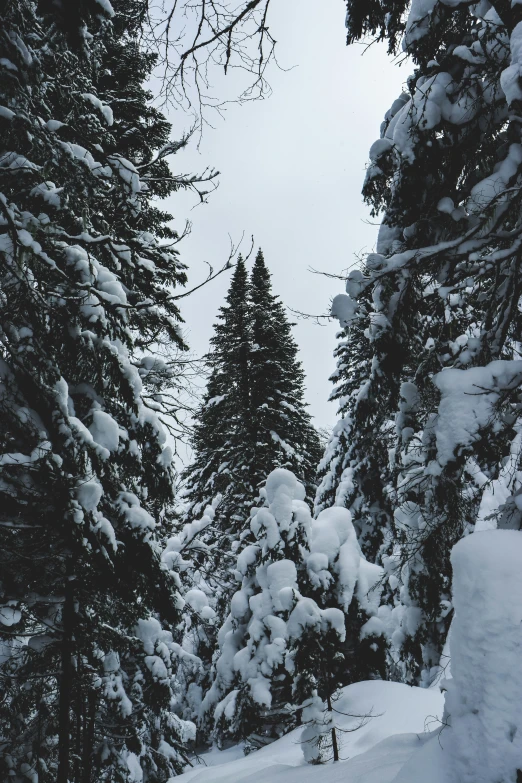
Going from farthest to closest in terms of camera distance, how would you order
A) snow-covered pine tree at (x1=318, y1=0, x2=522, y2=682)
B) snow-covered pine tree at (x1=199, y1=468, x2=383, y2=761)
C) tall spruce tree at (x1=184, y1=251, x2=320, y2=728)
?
tall spruce tree at (x1=184, y1=251, x2=320, y2=728), snow-covered pine tree at (x1=199, y1=468, x2=383, y2=761), snow-covered pine tree at (x1=318, y1=0, x2=522, y2=682)

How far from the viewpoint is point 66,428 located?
4.86 meters

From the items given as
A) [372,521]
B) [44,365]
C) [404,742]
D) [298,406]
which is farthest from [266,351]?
[404,742]

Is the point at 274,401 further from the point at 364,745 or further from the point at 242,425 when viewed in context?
the point at 364,745

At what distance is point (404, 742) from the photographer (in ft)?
13.7

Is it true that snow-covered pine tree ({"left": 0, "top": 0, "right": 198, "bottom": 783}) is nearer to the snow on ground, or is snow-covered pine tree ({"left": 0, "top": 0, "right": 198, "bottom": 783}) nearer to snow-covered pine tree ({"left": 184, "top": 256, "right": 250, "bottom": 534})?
the snow on ground

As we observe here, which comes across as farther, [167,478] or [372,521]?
[372,521]

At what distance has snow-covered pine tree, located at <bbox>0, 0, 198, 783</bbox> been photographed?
450 cm

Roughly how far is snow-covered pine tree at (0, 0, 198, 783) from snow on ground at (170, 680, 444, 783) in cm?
170

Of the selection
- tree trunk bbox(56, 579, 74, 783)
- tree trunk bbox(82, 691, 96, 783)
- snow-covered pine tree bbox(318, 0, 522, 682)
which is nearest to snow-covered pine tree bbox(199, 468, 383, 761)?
tree trunk bbox(82, 691, 96, 783)

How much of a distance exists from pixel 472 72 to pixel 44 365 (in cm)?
496

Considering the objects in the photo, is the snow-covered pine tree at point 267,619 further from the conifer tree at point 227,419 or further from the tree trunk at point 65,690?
the conifer tree at point 227,419

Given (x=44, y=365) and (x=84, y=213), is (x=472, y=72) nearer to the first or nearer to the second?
(x=84, y=213)

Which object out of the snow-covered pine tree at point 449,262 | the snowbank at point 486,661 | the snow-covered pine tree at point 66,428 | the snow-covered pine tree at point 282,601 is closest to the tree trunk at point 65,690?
the snow-covered pine tree at point 66,428

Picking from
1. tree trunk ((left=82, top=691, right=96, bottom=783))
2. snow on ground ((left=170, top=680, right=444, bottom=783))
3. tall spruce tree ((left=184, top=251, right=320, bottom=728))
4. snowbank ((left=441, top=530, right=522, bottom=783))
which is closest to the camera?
snowbank ((left=441, top=530, right=522, bottom=783))
